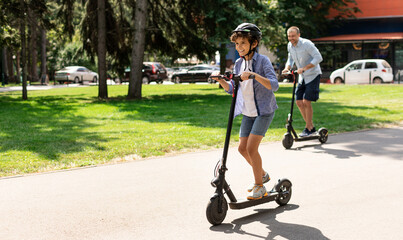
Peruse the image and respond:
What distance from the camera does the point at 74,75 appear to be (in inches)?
1795

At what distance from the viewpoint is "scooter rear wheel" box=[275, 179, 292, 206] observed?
515 cm

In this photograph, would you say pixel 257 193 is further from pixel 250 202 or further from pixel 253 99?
pixel 253 99

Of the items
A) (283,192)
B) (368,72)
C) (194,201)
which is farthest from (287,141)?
(368,72)

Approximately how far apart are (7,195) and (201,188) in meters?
2.09

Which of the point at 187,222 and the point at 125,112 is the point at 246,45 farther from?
the point at 125,112

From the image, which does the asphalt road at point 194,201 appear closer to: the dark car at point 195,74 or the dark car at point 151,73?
the dark car at point 151,73

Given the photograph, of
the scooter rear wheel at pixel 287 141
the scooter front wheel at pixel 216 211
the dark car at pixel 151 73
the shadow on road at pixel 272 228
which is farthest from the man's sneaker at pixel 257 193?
the dark car at pixel 151 73

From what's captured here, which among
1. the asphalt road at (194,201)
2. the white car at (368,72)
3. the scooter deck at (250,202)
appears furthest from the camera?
the white car at (368,72)

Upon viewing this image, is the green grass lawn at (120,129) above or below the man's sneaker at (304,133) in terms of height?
below

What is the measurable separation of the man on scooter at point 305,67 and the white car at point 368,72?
23301 mm

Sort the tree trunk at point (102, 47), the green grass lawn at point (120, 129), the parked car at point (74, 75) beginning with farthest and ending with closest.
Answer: the parked car at point (74, 75), the tree trunk at point (102, 47), the green grass lawn at point (120, 129)

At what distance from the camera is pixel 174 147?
28.4 ft

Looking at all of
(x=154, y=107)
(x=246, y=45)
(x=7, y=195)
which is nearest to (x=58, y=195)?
(x=7, y=195)

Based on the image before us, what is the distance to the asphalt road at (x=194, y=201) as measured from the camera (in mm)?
4406
